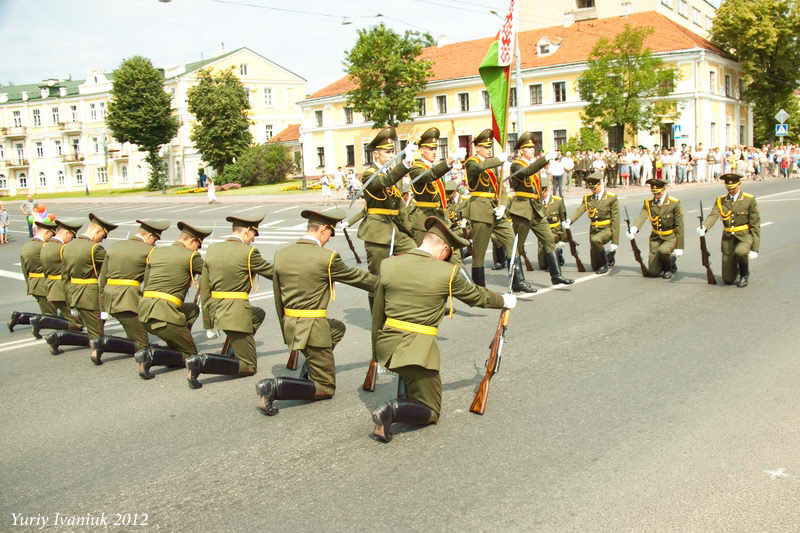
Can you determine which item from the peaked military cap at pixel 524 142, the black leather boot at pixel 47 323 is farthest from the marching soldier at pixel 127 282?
the peaked military cap at pixel 524 142

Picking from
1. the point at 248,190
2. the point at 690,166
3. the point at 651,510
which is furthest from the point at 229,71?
the point at 651,510

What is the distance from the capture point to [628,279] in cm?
1295

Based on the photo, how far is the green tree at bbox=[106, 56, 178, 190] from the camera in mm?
76375

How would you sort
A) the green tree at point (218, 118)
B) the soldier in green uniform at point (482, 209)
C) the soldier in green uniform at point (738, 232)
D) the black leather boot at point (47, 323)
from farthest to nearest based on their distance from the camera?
the green tree at point (218, 118), the soldier in green uniform at point (738, 232), the soldier in green uniform at point (482, 209), the black leather boot at point (47, 323)

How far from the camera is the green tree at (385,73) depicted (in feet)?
197

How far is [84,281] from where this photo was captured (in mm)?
9305

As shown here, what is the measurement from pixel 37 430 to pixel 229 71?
230 ft

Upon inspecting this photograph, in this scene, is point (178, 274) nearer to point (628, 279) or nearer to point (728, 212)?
point (628, 279)

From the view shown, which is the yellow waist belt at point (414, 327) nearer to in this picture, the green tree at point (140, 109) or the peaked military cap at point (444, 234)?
the peaked military cap at point (444, 234)

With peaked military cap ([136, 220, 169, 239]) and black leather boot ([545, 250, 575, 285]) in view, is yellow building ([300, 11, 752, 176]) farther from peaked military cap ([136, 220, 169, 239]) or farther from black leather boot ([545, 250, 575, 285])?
peaked military cap ([136, 220, 169, 239])

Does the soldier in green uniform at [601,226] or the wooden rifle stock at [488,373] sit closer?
the wooden rifle stock at [488,373]

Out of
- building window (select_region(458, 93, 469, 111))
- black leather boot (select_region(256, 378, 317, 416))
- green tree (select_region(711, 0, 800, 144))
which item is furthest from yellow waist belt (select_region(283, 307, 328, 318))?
building window (select_region(458, 93, 469, 111))

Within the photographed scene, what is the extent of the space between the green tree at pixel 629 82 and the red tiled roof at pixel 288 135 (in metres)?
40.2

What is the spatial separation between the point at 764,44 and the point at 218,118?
151ft
